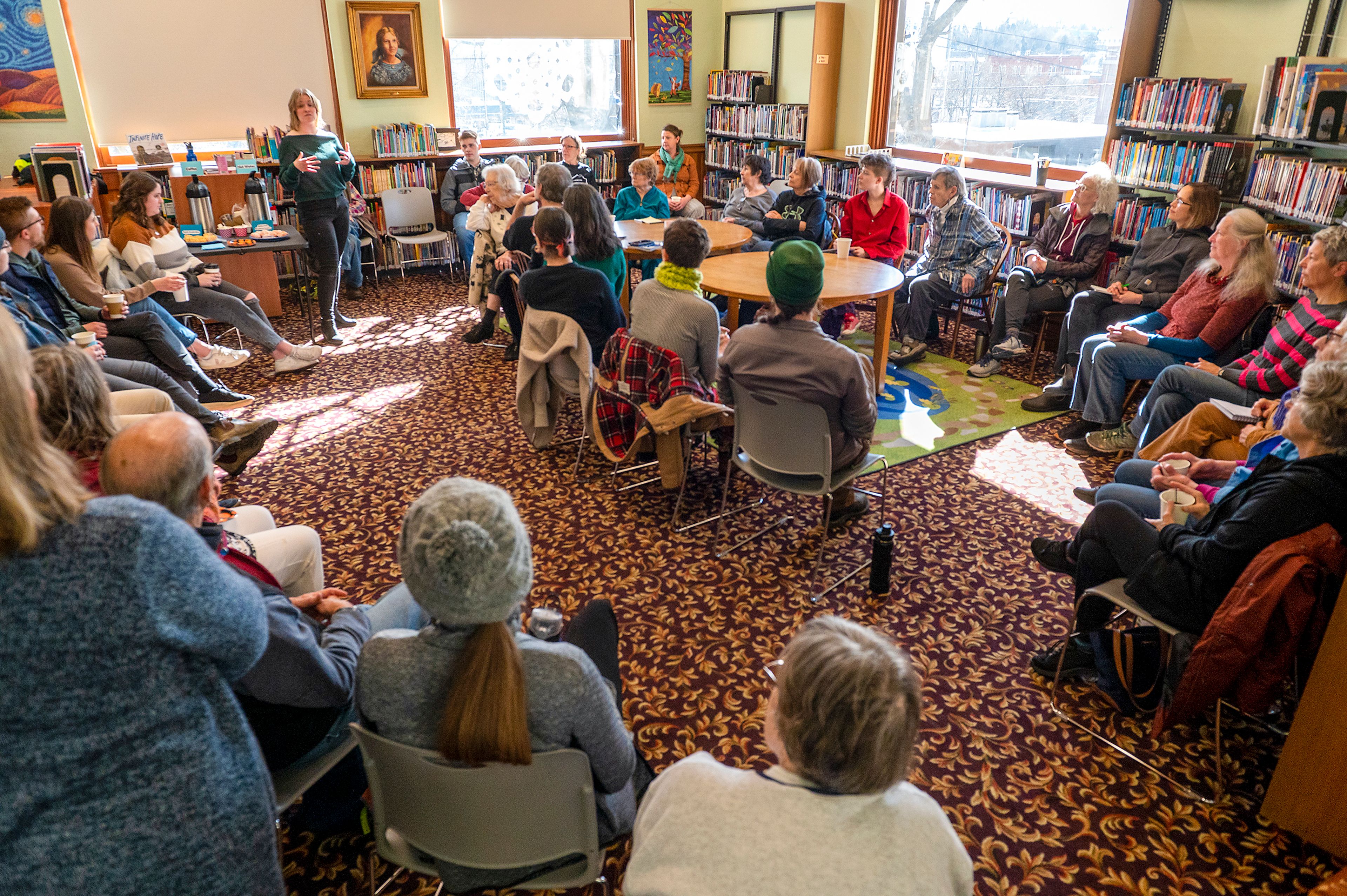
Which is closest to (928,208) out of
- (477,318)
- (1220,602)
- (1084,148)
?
(1084,148)

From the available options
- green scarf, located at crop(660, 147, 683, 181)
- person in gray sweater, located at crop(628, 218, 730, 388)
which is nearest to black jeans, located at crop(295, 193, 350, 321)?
green scarf, located at crop(660, 147, 683, 181)

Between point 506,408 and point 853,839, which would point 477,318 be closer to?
point 506,408

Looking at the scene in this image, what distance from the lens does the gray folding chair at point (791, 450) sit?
3.10 meters

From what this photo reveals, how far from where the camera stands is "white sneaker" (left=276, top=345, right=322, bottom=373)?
5.70m

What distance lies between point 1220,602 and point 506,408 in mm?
3881

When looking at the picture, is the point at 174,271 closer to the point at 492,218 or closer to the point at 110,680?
the point at 492,218

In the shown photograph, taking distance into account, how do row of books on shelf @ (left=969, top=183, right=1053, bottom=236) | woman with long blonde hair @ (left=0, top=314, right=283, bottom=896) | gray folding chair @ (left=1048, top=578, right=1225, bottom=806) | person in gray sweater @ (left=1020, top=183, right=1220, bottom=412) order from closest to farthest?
woman with long blonde hair @ (left=0, top=314, right=283, bottom=896), gray folding chair @ (left=1048, top=578, right=1225, bottom=806), person in gray sweater @ (left=1020, top=183, right=1220, bottom=412), row of books on shelf @ (left=969, top=183, right=1053, bottom=236)

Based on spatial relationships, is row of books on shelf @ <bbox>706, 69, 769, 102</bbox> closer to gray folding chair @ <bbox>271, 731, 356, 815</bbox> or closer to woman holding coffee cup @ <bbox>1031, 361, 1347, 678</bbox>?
woman holding coffee cup @ <bbox>1031, 361, 1347, 678</bbox>

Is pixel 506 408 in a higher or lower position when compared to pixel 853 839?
lower

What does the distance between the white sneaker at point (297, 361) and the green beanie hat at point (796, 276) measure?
3854 millimetres

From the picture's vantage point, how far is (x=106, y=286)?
16.3 feet

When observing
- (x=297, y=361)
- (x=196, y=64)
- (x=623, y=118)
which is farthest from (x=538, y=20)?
(x=297, y=361)

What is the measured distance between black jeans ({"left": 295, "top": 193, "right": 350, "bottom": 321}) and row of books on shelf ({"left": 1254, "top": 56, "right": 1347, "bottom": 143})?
6032 mm

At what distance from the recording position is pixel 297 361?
5762 millimetres
